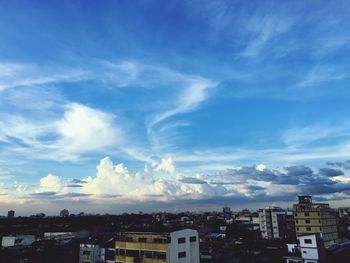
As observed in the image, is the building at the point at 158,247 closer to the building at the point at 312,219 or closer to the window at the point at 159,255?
the window at the point at 159,255

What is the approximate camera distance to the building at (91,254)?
7081 centimetres

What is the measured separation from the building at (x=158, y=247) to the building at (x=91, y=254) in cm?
1675

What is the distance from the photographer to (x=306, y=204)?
83938 millimetres

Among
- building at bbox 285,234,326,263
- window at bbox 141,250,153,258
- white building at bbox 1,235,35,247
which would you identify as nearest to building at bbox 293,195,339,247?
building at bbox 285,234,326,263

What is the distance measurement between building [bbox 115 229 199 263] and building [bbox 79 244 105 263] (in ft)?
54.9

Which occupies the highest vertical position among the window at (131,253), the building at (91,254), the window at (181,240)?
the window at (181,240)

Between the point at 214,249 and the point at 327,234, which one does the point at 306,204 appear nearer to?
the point at 327,234

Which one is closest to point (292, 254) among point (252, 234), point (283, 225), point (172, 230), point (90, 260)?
point (172, 230)

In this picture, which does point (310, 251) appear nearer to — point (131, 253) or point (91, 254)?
point (131, 253)

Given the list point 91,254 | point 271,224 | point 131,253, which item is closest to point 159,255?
point 131,253

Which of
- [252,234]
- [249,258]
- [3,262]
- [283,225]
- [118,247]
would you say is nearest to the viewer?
[118,247]

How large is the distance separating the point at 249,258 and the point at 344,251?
64.0 feet

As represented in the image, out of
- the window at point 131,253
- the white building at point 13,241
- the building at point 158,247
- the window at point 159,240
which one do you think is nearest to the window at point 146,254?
the building at point 158,247

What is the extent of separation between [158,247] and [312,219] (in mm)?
49778
